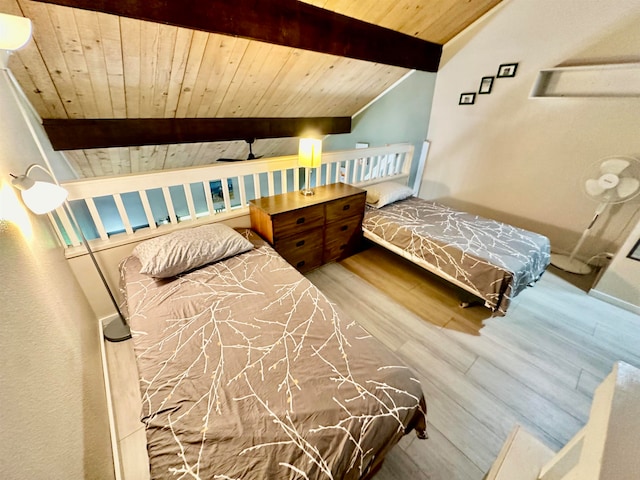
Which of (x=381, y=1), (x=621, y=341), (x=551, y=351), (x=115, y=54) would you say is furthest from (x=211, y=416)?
(x=381, y=1)

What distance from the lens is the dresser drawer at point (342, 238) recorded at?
248 cm

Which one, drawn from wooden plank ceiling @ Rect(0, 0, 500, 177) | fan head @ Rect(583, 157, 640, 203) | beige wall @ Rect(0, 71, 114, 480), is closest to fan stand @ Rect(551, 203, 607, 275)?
fan head @ Rect(583, 157, 640, 203)

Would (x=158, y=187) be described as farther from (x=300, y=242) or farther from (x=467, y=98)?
(x=467, y=98)

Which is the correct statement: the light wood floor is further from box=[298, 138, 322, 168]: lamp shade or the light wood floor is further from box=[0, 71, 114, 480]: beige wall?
box=[298, 138, 322, 168]: lamp shade

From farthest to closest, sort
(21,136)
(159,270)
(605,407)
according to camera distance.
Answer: (159,270) < (21,136) < (605,407)

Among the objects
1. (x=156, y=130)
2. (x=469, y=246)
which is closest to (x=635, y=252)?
(x=469, y=246)

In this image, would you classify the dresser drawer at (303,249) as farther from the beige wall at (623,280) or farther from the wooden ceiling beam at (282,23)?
the beige wall at (623,280)

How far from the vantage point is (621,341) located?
1.85 meters

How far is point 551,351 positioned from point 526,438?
4.19ft

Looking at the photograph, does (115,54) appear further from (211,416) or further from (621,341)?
(621,341)

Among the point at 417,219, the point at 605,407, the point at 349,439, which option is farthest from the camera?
the point at 417,219

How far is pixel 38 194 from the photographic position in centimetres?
107

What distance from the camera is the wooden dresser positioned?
2080mm

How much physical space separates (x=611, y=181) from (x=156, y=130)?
4530mm
